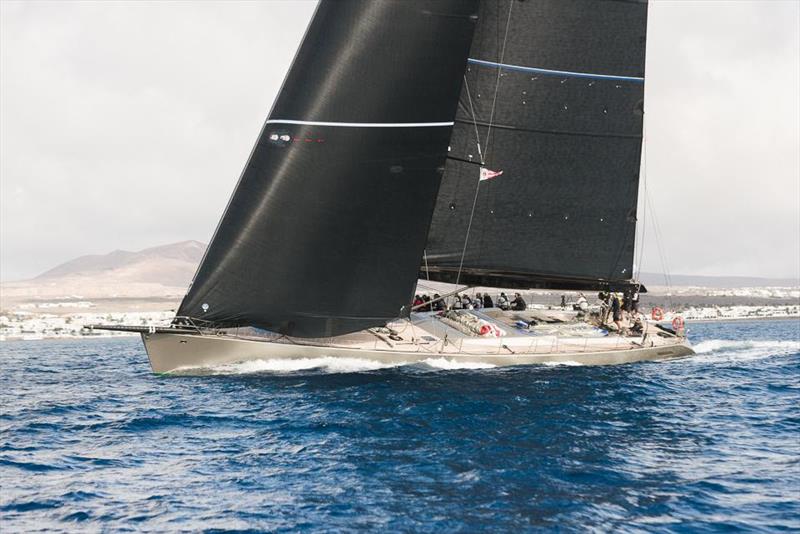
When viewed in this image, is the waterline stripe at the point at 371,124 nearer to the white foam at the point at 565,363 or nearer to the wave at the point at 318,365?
the wave at the point at 318,365

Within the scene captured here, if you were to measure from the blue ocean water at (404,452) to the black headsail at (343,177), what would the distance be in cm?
209

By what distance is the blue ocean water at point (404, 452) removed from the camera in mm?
8836

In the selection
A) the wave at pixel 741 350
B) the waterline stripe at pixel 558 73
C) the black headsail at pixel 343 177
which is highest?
the waterline stripe at pixel 558 73

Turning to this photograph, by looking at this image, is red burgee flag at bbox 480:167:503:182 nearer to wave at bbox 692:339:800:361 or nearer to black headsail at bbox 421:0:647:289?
black headsail at bbox 421:0:647:289

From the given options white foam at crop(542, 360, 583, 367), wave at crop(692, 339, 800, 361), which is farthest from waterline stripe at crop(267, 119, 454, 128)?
wave at crop(692, 339, 800, 361)

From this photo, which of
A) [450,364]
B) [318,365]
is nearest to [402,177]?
[450,364]

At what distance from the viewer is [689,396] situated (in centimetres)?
1730

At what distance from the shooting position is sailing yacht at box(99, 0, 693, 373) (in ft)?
63.3

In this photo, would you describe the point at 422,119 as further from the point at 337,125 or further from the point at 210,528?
the point at 210,528

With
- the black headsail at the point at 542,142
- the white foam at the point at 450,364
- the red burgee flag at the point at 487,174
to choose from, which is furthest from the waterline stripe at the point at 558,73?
the white foam at the point at 450,364

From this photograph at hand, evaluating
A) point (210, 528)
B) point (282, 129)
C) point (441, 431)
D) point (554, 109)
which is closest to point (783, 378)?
point (554, 109)

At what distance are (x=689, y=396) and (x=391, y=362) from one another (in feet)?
26.2

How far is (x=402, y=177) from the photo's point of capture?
20109mm

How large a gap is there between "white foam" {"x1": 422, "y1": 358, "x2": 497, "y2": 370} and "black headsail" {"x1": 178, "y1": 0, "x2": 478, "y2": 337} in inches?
77.9
